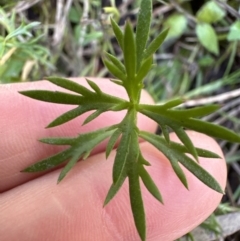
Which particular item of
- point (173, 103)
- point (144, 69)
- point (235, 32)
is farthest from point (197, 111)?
point (235, 32)

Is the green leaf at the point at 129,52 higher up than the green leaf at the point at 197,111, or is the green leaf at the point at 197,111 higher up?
the green leaf at the point at 129,52

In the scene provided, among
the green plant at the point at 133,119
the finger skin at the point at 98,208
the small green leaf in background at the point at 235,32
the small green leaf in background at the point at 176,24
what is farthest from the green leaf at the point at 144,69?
the small green leaf in background at the point at 176,24

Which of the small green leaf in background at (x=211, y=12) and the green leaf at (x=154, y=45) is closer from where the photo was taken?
the green leaf at (x=154, y=45)

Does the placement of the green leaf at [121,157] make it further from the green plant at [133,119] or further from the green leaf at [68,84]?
the green leaf at [68,84]

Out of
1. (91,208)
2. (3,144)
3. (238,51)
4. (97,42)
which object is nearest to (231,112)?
(238,51)

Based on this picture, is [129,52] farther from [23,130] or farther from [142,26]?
[23,130]

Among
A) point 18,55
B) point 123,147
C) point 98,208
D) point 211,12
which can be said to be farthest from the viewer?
point 211,12
